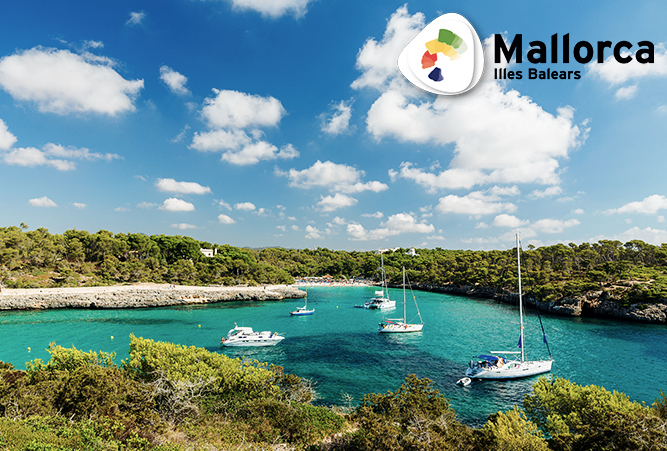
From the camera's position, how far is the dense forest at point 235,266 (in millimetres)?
57875

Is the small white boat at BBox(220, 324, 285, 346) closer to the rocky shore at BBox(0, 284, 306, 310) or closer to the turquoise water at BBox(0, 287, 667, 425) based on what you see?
the turquoise water at BBox(0, 287, 667, 425)

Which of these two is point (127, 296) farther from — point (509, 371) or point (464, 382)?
point (509, 371)

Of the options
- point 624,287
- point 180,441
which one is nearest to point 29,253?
point 180,441

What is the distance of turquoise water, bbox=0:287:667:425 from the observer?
23609 mm

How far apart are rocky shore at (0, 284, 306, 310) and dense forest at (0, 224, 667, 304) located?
7.97 meters

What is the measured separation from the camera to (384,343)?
3556 centimetres

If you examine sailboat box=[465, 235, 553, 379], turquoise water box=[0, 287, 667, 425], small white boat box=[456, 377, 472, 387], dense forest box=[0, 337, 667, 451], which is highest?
dense forest box=[0, 337, 667, 451]

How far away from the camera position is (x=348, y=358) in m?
30.0

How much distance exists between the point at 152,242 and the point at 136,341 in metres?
88.0

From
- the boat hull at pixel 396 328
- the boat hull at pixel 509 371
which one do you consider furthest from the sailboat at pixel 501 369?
the boat hull at pixel 396 328

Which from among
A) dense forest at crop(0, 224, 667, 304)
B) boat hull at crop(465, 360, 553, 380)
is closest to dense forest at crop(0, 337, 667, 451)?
boat hull at crop(465, 360, 553, 380)

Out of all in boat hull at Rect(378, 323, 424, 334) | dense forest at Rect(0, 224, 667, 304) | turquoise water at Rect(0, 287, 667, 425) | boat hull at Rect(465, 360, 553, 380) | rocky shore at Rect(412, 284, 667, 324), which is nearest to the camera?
turquoise water at Rect(0, 287, 667, 425)

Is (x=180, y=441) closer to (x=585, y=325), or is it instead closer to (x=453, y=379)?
(x=453, y=379)

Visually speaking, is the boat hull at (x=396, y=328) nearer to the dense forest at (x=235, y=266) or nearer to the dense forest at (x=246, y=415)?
the dense forest at (x=246, y=415)
